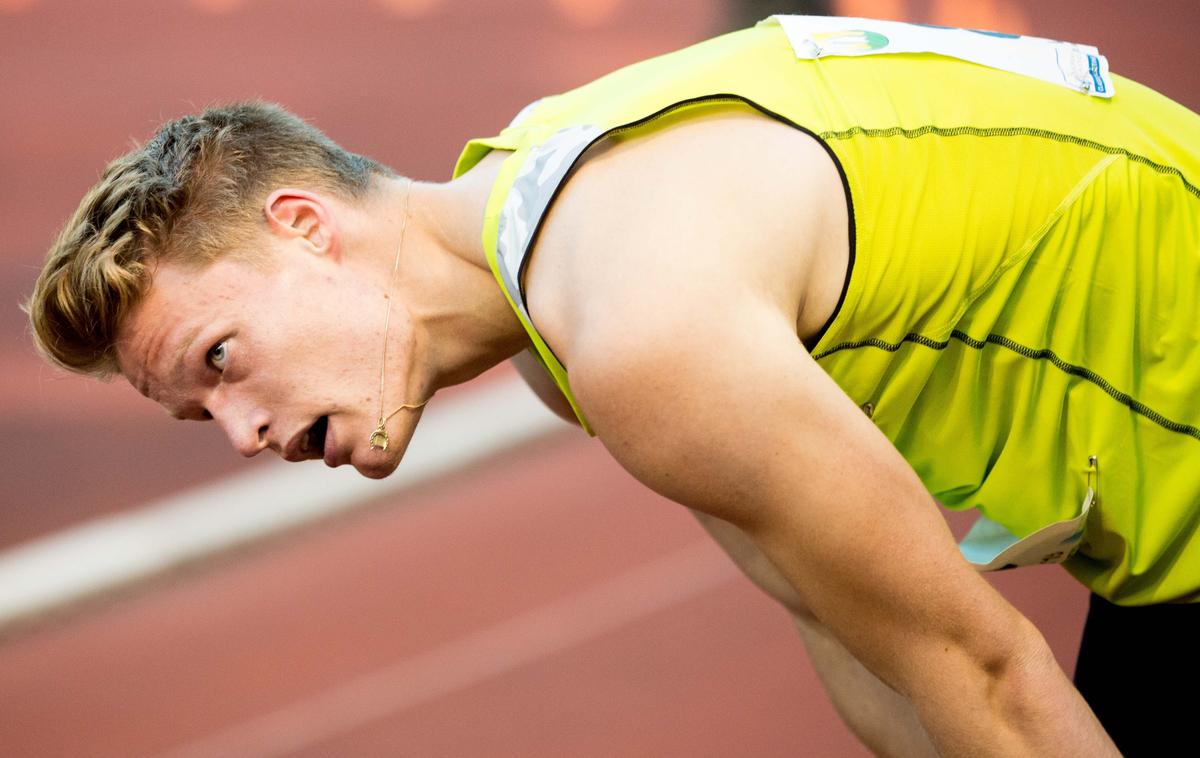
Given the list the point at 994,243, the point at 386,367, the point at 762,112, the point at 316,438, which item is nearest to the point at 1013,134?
the point at 994,243

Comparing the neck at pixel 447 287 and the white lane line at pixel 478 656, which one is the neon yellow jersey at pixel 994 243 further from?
the white lane line at pixel 478 656

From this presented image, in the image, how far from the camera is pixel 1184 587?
117 cm

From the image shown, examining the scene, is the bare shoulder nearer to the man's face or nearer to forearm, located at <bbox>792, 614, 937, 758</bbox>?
the man's face

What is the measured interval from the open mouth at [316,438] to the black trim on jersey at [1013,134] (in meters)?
0.60

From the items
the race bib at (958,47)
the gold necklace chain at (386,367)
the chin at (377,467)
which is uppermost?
the race bib at (958,47)

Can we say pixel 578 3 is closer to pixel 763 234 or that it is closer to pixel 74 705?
pixel 74 705

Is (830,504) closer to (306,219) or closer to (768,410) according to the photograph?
(768,410)

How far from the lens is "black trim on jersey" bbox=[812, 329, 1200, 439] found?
41.2 inches

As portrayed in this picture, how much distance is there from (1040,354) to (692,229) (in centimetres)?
35

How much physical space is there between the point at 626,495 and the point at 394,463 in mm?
1455

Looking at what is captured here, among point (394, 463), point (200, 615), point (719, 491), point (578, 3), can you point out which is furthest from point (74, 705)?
point (578, 3)

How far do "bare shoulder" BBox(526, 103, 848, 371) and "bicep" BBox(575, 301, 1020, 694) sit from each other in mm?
26

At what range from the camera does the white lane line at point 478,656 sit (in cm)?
229

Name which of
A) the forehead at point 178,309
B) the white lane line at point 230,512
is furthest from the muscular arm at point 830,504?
the white lane line at point 230,512
